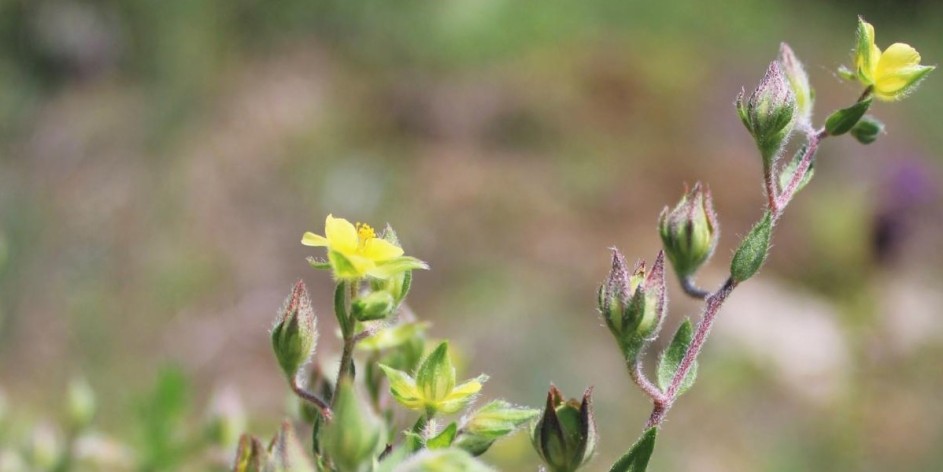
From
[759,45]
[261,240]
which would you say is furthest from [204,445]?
[759,45]

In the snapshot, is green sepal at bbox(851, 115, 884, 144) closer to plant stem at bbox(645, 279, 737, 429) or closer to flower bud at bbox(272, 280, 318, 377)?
plant stem at bbox(645, 279, 737, 429)

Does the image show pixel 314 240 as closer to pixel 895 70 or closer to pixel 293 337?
pixel 293 337

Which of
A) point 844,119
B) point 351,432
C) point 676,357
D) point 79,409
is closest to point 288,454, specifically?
point 351,432

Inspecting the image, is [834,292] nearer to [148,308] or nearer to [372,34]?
[372,34]

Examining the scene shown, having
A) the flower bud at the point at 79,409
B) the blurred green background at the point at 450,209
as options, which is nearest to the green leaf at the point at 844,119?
the flower bud at the point at 79,409

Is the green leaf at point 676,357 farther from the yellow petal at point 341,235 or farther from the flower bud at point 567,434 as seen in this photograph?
the yellow petal at point 341,235
